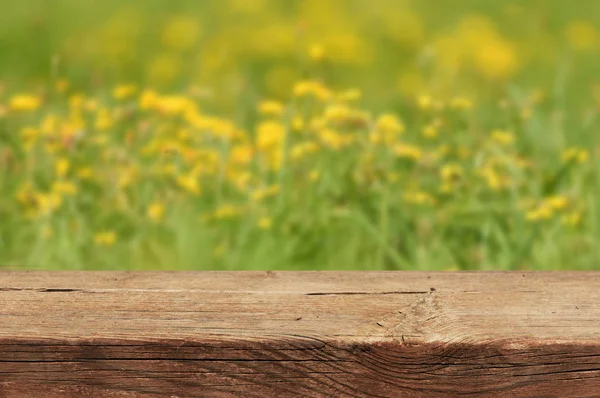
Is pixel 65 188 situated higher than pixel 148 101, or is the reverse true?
pixel 148 101

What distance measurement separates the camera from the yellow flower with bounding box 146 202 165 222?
2.26 meters

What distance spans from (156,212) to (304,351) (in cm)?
147

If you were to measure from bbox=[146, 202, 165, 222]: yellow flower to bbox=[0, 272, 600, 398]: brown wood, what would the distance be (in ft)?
4.34

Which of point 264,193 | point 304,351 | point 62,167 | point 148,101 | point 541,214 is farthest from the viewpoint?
point 148,101

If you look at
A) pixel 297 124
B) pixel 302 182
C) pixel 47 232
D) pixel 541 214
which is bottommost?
pixel 541 214

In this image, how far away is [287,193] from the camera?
228cm

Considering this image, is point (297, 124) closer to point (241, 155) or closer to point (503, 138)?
point (241, 155)

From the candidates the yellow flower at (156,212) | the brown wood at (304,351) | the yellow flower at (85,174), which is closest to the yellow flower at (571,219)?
the yellow flower at (156,212)

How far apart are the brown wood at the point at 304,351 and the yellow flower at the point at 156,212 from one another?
52.0 inches

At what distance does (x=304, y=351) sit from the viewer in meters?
0.83

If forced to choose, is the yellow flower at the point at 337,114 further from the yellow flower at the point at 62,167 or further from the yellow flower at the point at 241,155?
→ the yellow flower at the point at 62,167

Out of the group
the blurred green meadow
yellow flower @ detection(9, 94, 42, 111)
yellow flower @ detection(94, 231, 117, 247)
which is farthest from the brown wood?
yellow flower @ detection(9, 94, 42, 111)

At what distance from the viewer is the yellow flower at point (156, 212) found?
7.40 feet

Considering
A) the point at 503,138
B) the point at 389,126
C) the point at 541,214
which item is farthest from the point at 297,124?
the point at 541,214
